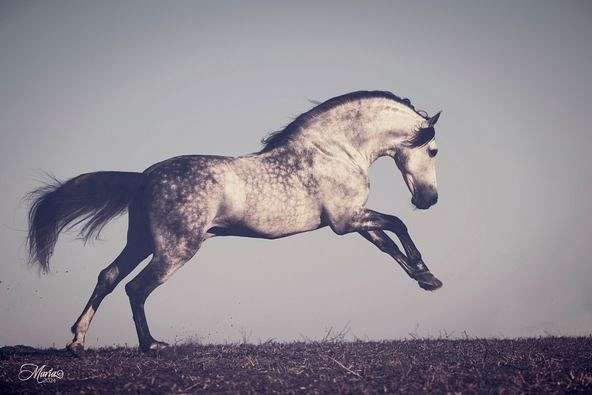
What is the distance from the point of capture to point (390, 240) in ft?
27.6

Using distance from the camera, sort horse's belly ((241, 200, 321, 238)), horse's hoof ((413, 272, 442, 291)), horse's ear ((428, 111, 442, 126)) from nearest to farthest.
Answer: horse's belly ((241, 200, 321, 238))
horse's hoof ((413, 272, 442, 291))
horse's ear ((428, 111, 442, 126))

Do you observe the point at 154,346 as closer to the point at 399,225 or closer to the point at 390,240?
the point at 390,240

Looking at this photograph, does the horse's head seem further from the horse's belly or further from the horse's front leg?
the horse's belly

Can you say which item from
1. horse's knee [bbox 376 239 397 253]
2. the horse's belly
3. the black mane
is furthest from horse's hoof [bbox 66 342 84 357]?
horse's knee [bbox 376 239 397 253]

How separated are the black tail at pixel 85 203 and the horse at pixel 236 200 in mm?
16

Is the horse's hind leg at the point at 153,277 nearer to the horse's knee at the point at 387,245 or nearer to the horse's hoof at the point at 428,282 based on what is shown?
the horse's knee at the point at 387,245

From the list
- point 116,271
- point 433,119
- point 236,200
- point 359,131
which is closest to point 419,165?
point 433,119

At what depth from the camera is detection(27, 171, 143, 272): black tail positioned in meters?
7.98

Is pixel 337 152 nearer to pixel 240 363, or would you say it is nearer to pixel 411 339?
pixel 411 339

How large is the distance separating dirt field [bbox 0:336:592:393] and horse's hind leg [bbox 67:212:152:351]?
1.53 feet

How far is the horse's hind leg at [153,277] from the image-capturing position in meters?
7.26

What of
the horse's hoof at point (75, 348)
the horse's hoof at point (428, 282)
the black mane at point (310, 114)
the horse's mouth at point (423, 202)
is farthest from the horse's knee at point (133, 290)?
the horse's mouth at point (423, 202)

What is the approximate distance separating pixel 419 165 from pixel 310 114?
2146mm

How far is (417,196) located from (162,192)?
14.5 ft
